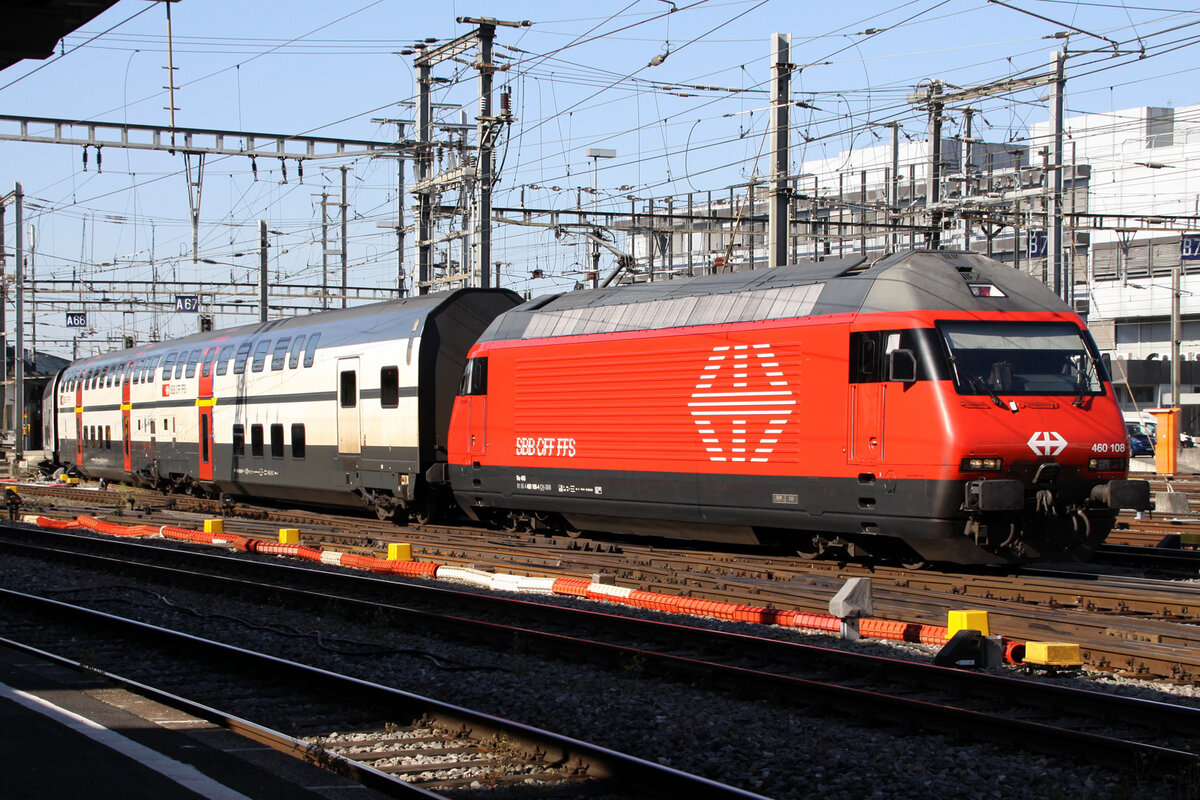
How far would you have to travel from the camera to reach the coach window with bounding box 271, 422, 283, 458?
2372 cm

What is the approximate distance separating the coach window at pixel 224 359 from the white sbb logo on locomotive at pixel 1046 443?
701 inches

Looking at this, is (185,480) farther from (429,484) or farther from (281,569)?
(281,569)

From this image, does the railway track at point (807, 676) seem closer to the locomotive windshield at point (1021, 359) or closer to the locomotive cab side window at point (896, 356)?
the locomotive cab side window at point (896, 356)

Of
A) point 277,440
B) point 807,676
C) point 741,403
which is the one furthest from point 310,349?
point 807,676

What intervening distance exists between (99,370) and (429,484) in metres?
17.6

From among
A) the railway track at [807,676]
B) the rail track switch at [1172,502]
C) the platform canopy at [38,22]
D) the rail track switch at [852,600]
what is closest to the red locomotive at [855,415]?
the rail track switch at [852,600]

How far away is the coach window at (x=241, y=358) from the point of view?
990 inches

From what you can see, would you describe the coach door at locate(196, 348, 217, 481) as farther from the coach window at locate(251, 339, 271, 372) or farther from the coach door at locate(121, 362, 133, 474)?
the coach door at locate(121, 362, 133, 474)

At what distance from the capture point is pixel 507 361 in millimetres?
18594

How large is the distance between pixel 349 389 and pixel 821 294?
33.8 ft

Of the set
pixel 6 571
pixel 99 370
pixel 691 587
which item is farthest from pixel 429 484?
pixel 99 370

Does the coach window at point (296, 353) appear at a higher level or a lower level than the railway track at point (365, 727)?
higher

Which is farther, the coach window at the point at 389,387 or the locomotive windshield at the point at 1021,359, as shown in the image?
the coach window at the point at 389,387

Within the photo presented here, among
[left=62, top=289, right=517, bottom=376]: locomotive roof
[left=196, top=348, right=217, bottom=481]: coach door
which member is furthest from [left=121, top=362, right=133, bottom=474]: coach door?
[left=62, top=289, right=517, bottom=376]: locomotive roof
